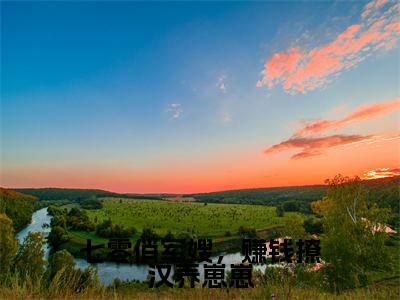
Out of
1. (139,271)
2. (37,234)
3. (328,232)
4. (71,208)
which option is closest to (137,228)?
(71,208)

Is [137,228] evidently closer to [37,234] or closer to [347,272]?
[37,234]

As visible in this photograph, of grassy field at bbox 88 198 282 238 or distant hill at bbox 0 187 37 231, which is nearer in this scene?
distant hill at bbox 0 187 37 231

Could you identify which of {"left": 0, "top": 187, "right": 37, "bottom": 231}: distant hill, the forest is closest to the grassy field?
the forest

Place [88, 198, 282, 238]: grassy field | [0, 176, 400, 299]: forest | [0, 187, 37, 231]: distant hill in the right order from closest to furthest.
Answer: [0, 176, 400, 299]: forest → [0, 187, 37, 231]: distant hill → [88, 198, 282, 238]: grassy field

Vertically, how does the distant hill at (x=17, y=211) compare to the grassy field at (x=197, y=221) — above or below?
above

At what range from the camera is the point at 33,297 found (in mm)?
6348

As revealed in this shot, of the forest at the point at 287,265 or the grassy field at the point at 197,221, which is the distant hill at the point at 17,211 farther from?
the grassy field at the point at 197,221

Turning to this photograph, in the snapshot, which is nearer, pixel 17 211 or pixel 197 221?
pixel 17 211

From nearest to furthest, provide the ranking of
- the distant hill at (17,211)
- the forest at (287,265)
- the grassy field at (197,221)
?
the forest at (287,265)
the distant hill at (17,211)
the grassy field at (197,221)

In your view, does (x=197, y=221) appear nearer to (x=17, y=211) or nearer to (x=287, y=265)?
(x=17, y=211)

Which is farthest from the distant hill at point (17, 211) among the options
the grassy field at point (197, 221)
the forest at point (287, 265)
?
the grassy field at point (197, 221)

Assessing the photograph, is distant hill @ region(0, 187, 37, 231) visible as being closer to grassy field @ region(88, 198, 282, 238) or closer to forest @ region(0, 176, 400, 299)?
forest @ region(0, 176, 400, 299)

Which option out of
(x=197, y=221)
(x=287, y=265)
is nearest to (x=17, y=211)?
(x=197, y=221)

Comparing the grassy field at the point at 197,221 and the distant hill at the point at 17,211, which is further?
the grassy field at the point at 197,221
